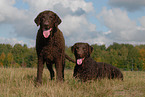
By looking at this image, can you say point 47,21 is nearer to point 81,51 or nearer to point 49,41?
point 49,41

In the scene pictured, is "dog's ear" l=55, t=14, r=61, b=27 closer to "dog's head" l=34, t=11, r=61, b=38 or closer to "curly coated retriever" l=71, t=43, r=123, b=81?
"dog's head" l=34, t=11, r=61, b=38

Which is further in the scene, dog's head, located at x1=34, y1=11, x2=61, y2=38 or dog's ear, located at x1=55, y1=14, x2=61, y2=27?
dog's ear, located at x1=55, y1=14, x2=61, y2=27

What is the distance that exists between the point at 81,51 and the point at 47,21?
1612 mm

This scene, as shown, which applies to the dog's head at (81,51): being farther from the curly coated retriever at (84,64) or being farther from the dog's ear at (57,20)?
the dog's ear at (57,20)

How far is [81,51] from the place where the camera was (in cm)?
568

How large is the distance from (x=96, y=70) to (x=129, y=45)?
69.2 meters

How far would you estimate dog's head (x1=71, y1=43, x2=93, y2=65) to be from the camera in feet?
18.6

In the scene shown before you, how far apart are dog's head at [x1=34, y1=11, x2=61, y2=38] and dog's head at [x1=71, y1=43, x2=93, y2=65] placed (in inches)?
48.2

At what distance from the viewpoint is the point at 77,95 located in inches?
158

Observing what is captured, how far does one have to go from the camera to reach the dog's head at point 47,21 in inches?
185

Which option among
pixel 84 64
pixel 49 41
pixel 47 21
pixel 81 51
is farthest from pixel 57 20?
pixel 84 64

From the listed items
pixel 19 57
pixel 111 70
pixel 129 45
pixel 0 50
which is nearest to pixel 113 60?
pixel 129 45

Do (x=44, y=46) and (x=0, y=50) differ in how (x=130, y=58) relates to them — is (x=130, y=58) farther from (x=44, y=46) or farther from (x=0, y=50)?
(x=44, y=46)

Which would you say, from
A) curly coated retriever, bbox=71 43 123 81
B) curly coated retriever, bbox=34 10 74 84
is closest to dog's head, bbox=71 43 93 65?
curly coated retriever, bbox=71 43 123 81
